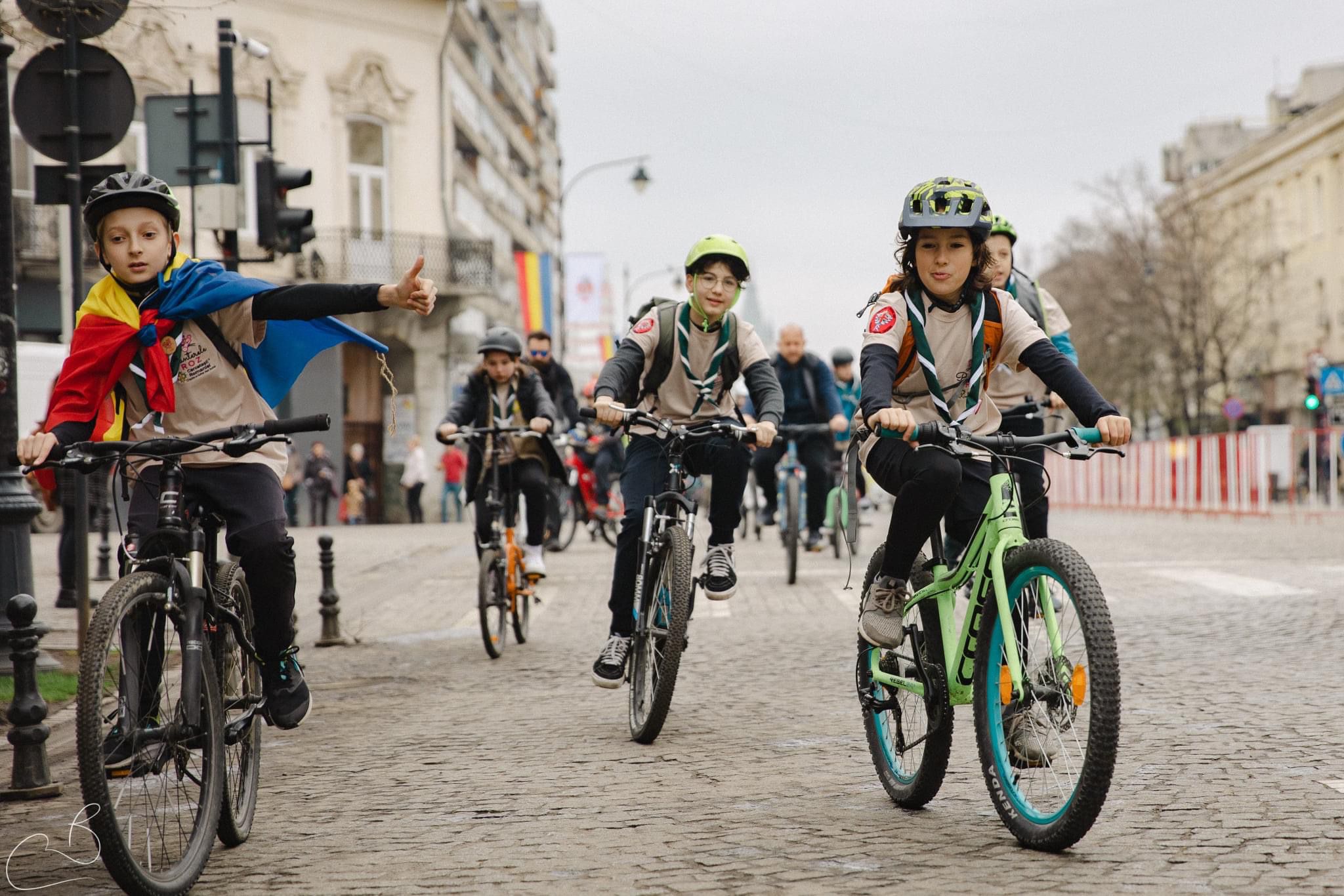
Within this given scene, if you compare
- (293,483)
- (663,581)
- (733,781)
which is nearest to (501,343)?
(663,581)

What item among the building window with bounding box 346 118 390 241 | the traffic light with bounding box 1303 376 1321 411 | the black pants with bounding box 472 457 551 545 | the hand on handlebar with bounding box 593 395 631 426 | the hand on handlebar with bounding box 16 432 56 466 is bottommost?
the black pants with bounding box 472 457 551 545

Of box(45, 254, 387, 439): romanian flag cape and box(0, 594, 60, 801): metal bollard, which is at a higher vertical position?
box(45, 254, 387, 439): romanian flag cape

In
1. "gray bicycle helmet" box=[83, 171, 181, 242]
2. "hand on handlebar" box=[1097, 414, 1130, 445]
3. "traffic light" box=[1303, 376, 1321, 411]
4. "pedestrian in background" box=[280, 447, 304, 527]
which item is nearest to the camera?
"hand on handlebar" box=[1097, 414, 1130, 445]

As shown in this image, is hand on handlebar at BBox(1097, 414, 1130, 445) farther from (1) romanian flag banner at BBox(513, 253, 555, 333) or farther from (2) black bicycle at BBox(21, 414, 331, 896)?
(1) romanian flag banner at BBox(513, 253, 555, 333)

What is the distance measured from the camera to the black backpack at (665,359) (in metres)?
7.73

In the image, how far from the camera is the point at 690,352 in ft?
25.5

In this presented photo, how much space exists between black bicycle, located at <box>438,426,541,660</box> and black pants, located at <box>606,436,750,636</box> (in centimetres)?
250

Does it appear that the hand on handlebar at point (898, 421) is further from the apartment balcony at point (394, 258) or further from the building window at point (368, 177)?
the building window at point (368, 177)

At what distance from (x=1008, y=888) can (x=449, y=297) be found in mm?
35710

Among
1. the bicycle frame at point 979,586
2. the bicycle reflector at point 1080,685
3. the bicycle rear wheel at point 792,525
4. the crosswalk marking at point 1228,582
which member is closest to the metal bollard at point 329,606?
the bicycle rear wheel at point 792,525

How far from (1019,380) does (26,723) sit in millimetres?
5471

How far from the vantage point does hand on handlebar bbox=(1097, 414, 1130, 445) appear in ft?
15.7

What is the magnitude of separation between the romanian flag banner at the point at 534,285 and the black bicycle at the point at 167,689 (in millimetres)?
33343

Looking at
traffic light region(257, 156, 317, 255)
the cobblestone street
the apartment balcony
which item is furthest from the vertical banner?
the cobblestone street
